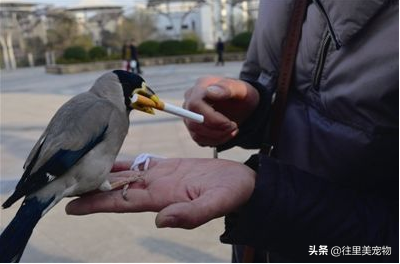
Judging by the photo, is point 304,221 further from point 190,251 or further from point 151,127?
point 151,127

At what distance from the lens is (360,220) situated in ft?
3.66

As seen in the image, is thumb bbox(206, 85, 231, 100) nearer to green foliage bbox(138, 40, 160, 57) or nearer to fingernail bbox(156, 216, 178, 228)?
fingernail bbox(156, 216, 178, 228)

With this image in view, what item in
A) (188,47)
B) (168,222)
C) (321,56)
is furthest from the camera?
(188,47)

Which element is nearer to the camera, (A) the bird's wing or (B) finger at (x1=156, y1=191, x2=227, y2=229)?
(B) finger at (x1=156, y1=191, x2=227, y2=229)

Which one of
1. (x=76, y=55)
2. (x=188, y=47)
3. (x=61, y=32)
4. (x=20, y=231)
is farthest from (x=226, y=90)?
(x=61, y=32)

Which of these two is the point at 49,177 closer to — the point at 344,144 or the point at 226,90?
the point at 226,90

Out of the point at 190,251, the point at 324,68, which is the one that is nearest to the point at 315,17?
the point at 324,68

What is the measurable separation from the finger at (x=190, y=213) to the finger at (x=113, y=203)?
0.15 m

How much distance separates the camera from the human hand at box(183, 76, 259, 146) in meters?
A: 1.45

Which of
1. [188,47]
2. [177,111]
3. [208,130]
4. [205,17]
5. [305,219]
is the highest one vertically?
[177,111]

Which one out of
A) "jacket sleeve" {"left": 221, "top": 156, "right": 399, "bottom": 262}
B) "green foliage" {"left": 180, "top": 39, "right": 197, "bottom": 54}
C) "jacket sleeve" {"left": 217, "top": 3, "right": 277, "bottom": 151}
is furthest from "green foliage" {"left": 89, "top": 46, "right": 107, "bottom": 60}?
"jacket sleeve" {"left": 221, "top": 156, "right": 399, "bottom": 262}

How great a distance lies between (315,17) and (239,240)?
2.10 feet

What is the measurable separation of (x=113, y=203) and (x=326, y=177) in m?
0.57

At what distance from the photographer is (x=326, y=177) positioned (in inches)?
49.3
